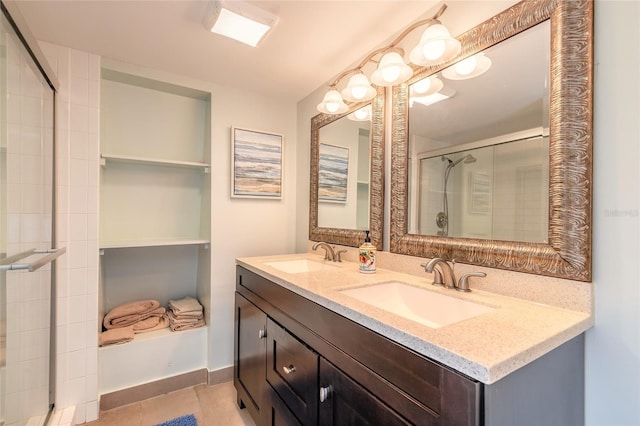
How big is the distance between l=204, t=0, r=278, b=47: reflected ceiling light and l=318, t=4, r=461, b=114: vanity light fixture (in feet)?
1.66

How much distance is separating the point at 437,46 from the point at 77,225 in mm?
2136

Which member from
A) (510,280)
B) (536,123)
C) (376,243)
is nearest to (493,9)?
(536,123)

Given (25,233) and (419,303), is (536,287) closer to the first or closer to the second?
(419,303)

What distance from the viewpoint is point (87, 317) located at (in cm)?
176

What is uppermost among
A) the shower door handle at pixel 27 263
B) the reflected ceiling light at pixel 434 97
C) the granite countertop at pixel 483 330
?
the reflected ceiling light at pixel 434 97

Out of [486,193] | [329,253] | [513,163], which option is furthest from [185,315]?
[513,163]

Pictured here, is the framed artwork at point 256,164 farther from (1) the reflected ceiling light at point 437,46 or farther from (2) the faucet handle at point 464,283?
(2) the faucet handle at point 464,283

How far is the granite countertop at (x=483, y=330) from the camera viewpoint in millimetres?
609

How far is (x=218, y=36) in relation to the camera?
1.59 m

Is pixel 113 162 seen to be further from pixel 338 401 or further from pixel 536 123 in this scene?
pixel 536 123

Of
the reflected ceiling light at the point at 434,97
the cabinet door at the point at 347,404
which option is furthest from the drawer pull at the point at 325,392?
the reflected ceiling light at the point at 434,97

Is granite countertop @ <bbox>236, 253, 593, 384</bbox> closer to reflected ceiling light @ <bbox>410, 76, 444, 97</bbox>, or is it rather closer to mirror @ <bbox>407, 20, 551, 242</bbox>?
mirror @ <bbox>407, 20, 551, 242</bbox>

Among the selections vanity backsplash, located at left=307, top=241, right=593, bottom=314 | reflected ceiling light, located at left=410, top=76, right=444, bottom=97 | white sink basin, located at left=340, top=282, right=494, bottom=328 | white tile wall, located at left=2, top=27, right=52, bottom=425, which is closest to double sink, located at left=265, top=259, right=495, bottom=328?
white sink basin, located at left=340, top=282, right=494, bottom=328

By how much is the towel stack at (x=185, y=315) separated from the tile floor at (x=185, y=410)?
43 cm
